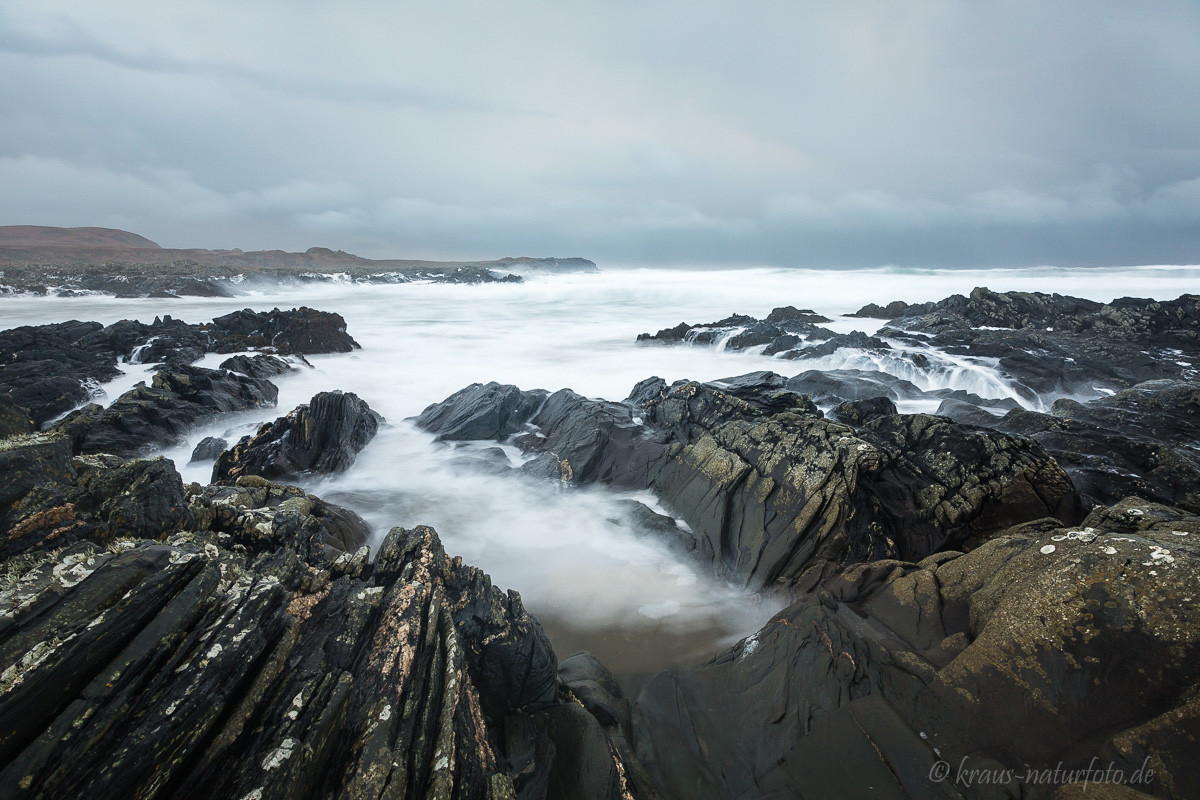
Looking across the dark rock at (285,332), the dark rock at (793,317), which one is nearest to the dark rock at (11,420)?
the dark rock at (285,332)

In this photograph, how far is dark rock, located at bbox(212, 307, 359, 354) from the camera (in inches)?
779

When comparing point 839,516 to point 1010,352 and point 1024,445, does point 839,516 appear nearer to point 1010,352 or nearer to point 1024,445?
point 1024,445

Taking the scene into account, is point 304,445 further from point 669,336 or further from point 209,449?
point 669,336

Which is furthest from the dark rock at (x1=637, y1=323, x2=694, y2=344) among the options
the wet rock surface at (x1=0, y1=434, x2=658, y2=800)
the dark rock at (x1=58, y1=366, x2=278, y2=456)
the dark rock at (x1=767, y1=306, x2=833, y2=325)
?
the wet rock surface at (x1=0, y1=434, x2=658, y2=800)

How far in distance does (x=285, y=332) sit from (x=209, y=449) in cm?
1311

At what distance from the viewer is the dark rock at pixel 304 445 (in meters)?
9.00

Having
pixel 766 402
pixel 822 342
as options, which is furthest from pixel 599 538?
pixel 822 342

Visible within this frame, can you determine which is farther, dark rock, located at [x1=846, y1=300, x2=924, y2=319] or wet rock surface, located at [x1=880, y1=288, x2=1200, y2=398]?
dark rock, located at [x1=846, y1=300, x2=924, y2=319]

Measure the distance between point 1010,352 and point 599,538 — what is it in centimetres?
1704

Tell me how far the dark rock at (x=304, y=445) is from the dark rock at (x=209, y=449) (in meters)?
0.99

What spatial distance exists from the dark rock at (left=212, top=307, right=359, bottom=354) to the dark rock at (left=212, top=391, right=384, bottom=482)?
1041 centimetres

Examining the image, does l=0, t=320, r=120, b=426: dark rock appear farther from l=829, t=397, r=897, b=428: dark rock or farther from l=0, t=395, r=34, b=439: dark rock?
l=829, t=397, r=897, b=428: dark rock

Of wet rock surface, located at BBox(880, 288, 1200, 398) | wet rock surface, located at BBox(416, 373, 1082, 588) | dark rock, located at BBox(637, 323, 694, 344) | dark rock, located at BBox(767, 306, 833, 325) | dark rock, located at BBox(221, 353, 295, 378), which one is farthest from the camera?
dark rock, located at BBox(767, 306, 833, 325)

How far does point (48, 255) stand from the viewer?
263 feet
